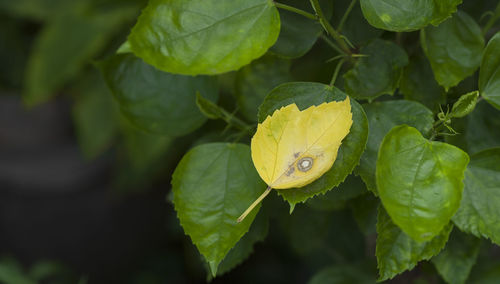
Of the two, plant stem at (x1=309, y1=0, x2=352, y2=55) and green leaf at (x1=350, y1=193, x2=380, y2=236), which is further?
green leaf at (x1=350, y1=193, x2=380, y2=236)

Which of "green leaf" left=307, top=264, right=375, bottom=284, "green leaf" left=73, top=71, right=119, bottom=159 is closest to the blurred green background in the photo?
"green leaf" left=73, top=71, right=119, bottom=159

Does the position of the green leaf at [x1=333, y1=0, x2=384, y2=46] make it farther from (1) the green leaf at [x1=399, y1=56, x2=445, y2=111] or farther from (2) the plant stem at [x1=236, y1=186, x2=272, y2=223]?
(2) the plant stem at [x1=236, y1=186, x2=272, y2=223]

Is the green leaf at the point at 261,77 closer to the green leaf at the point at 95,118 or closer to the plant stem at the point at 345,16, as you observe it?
the plant stem at the point at 345,16

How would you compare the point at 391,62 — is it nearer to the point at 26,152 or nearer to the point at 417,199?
the point at 417,199

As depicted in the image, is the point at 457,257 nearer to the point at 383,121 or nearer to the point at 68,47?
the point at 383,121

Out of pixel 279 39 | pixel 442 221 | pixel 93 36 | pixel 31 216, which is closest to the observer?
pixel 442 221

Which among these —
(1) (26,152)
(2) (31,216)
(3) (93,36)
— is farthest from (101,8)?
(2) (31,216)

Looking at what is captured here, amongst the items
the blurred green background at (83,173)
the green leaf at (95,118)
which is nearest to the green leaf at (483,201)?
the blurred green background at (83,173)

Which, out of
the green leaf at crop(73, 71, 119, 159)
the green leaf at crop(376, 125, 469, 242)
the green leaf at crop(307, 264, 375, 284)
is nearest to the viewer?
the green leaf at crop(376, 125, 469, 242)
